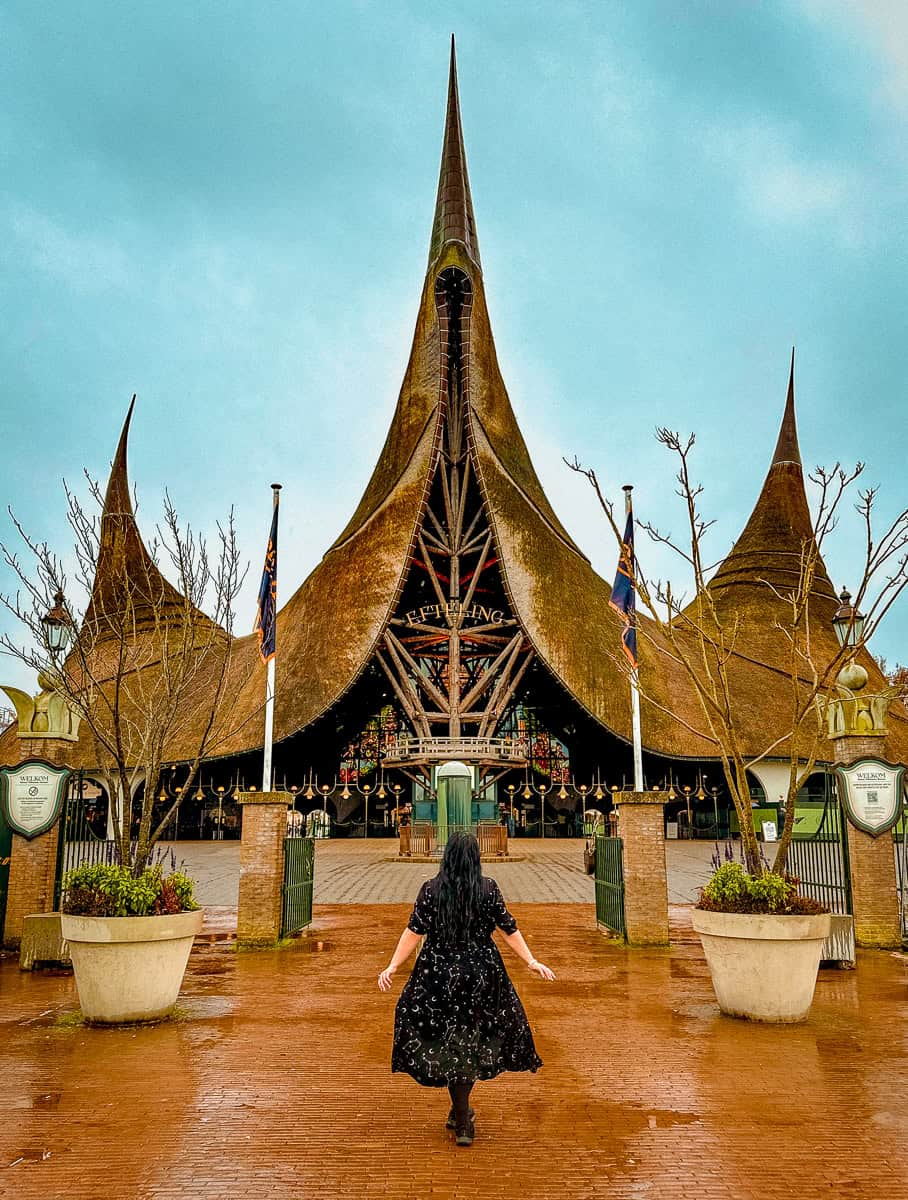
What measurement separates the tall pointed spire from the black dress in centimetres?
3710

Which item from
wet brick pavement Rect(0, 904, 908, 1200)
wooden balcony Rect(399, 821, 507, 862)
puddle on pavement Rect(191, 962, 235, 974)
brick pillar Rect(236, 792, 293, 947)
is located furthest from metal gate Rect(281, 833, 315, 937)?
wooden balcony Rect(399, 821, 507, 862)

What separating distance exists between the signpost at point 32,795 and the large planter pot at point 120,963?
3.69 metres

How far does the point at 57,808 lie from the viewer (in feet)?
35.2

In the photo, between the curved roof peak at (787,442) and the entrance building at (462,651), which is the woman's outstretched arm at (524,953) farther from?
the curved roof peak at (787,442)

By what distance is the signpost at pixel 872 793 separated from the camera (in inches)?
439

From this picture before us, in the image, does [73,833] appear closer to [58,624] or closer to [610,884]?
[58,624]

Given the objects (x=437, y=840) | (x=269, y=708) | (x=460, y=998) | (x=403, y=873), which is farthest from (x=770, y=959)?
(x=437, y=840)

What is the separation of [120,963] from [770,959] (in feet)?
15.0

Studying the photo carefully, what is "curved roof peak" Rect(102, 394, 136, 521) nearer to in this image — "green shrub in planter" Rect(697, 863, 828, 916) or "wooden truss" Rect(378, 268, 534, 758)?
"wooden truss" Rect(378, 268, 534, 758)

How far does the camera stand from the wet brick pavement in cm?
424

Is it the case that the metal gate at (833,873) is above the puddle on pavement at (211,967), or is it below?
above

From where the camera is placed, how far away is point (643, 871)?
36.2ft

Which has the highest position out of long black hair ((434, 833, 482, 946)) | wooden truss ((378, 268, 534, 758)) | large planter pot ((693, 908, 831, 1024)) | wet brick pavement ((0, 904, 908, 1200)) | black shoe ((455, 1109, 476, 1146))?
wooden truss ((378, 268, 534, 758))

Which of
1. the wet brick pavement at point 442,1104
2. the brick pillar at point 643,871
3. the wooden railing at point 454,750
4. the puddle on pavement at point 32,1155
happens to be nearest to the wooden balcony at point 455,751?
the wooden railing at point 454,750
